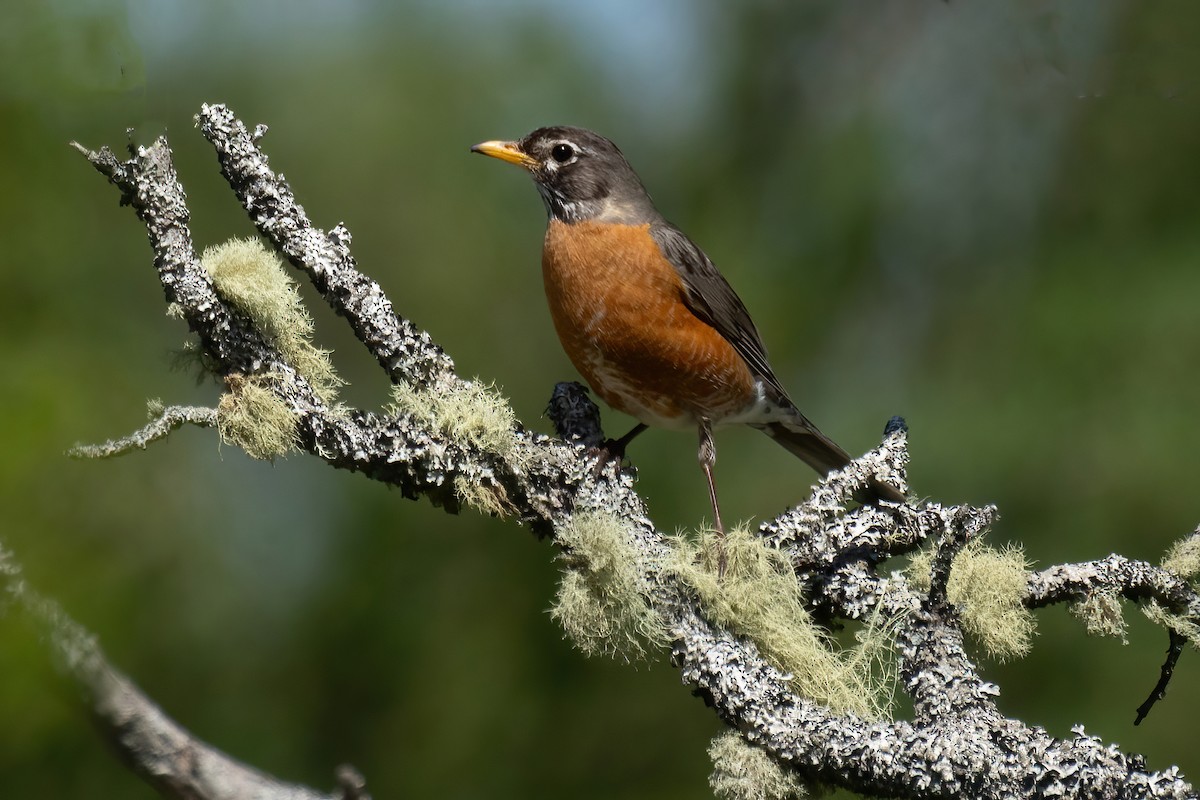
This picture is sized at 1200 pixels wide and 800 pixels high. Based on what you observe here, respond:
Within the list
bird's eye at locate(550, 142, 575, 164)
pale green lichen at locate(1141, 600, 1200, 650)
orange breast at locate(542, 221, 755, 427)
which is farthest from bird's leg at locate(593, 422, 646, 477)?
bird's eye at locate(550, 142, 575, 164)

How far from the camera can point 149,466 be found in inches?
128

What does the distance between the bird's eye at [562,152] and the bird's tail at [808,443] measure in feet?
3.84

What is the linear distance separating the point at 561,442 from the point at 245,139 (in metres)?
0.94

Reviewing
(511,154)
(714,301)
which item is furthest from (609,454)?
(511,154)

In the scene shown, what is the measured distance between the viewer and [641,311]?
333cm

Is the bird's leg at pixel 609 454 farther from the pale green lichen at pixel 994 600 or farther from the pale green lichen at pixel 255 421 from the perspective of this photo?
the pale green lichen at pixel 994 600

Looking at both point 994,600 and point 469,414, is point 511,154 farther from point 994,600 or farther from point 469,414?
point 994,600

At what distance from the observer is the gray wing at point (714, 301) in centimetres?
353

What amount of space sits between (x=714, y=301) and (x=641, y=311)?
0.36 meters

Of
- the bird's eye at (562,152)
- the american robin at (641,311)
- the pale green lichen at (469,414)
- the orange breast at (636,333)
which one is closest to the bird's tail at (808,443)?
the american robin at (641,311)

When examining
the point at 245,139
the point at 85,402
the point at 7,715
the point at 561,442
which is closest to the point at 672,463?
the point at 561,442

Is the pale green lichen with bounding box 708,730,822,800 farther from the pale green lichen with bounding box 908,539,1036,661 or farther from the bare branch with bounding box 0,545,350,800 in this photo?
the bare branch with bounding box 0,545,350,800

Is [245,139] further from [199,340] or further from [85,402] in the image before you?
[85,402]

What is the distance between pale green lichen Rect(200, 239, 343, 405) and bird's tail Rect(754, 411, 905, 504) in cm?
196
